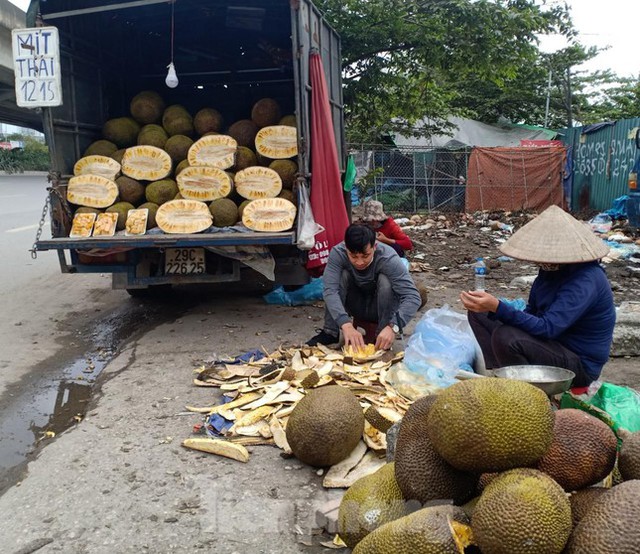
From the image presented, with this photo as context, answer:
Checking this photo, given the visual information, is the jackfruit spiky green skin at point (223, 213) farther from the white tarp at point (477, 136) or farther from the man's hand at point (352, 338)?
the white tarp at point (477, 136)

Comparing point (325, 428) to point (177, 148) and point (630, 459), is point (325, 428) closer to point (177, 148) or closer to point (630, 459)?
point (630, 459)

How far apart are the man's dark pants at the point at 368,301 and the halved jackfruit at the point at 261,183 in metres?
1.59

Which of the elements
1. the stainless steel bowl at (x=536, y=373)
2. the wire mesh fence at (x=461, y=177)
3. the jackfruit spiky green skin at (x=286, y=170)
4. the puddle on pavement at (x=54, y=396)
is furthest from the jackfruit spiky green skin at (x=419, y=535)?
the wire mesh fence at (x=461, y=177)

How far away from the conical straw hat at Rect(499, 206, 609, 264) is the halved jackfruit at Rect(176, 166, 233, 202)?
3.41 metres

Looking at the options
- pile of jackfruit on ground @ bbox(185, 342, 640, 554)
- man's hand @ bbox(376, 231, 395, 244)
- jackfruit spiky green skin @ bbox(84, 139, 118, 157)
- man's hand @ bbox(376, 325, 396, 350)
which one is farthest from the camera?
man's hand @ bbox(376, 231, 395, 244)

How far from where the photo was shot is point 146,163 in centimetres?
665

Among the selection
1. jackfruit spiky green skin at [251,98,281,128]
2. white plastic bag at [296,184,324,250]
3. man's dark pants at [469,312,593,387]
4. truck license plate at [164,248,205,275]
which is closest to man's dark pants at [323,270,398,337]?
white plastic bag at [296,184,324,250]

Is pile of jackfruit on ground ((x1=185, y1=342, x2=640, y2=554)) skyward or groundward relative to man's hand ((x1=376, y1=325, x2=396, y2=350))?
skyward

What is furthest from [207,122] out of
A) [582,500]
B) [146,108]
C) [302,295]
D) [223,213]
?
[582,500]

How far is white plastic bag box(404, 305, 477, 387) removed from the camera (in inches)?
161

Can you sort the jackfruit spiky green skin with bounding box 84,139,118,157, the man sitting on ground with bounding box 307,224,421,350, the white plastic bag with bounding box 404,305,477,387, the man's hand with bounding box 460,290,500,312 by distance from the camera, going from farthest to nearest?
the jackfruit spiky green skin with bounding box 84,139,118,157, the man sitting on ground with bounding box 307,224,421,350, the white plastic bag with bounding box 404,305,477,387, the man's hand with bounding box 460,290,500,312

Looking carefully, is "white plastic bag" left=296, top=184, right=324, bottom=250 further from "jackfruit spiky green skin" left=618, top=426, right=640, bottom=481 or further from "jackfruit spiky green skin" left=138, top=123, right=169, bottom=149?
"jackfruit spiky green skin" left=618, top=426, right=640, bottom=481

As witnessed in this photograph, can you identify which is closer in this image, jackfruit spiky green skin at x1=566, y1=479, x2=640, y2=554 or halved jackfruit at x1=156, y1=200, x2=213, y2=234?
jackfruit spiky green skin at x1=566, y1=479, x2=640, y2=554

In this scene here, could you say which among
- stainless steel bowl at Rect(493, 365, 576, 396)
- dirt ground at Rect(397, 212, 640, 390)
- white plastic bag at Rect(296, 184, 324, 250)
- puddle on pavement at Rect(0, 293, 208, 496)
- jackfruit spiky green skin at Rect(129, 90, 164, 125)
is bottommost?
puddle on pavement at Rect(0, 293, 208, 496)
